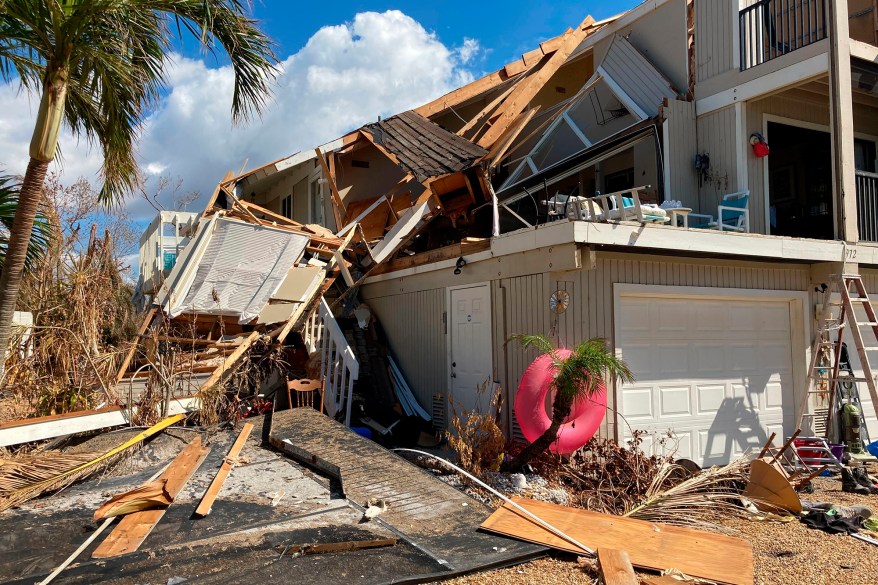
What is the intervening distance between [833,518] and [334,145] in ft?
30.1

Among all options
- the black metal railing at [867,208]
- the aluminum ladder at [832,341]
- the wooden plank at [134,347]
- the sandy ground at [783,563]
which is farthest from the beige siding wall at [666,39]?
the wooden plank at [134,347]

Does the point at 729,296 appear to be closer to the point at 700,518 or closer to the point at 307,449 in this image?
the point at 700,518

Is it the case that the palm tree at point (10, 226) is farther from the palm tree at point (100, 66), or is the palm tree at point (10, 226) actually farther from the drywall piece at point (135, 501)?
the drywall piece at point (135, 501)

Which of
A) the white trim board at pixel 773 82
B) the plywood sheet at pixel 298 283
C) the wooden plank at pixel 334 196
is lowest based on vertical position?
the plywood sheet at pixel 298 283

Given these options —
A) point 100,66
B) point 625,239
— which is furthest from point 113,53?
point 625,239

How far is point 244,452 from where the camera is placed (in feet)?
22.4

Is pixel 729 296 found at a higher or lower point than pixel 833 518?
higher

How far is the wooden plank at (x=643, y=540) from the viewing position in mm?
4566

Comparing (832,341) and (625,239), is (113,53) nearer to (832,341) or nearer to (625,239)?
(625,239)

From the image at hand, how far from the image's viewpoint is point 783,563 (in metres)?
5.01

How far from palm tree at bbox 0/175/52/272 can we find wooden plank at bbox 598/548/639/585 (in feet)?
17.9

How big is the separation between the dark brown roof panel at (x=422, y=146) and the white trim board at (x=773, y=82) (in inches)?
143

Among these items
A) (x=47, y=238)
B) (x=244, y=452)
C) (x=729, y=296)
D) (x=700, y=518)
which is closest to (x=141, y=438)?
(x=244, y=452)

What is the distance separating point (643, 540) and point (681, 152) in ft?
22.4
